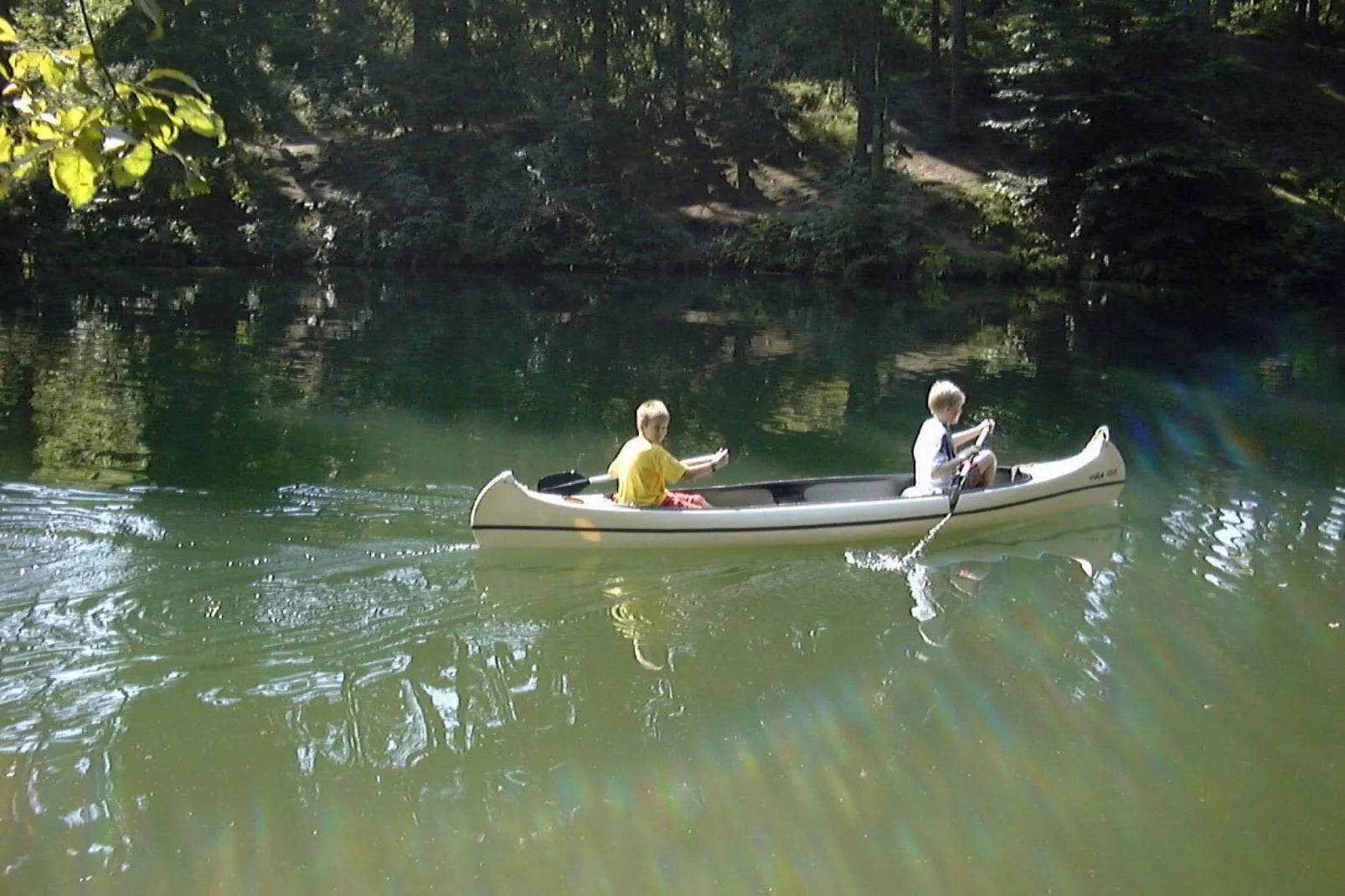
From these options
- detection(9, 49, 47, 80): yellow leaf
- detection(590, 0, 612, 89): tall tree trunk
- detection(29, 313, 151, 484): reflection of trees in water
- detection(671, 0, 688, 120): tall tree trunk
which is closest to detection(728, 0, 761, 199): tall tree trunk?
detection(671, 0, 688, 120): tall tree trunk

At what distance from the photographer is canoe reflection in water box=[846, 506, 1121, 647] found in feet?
25.1

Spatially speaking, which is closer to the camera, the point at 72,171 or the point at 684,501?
the point at 72,171

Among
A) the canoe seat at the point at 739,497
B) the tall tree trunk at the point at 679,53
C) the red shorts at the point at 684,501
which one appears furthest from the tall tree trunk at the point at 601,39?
the red shorts at the point at 684,501

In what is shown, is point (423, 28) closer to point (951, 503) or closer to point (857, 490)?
point (857, 490)

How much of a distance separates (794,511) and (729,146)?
81.4 ft

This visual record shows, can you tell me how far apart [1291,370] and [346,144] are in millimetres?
24725

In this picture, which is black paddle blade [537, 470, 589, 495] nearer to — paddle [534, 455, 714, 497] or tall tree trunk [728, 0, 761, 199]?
paddle [534, 455, 714, 497]

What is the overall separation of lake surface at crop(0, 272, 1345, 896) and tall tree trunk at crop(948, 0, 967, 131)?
69.6 ft

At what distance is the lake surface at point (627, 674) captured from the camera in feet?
15.4

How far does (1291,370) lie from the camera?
650 inches

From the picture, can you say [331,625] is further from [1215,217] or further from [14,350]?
[1215,217]

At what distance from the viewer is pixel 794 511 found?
8.18 m

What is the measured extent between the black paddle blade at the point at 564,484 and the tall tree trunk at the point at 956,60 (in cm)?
2649

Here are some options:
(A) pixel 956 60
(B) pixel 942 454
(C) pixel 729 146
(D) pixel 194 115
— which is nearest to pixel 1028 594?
(B) pixel 942 454
